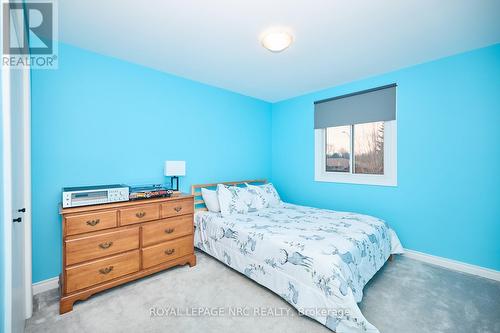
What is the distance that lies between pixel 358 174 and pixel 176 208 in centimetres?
272

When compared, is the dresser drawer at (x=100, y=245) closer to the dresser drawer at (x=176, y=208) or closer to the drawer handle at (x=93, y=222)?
the drawer handle at (x=93, y=222)

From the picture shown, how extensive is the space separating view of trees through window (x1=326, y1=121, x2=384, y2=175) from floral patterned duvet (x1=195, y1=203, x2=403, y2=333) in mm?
939

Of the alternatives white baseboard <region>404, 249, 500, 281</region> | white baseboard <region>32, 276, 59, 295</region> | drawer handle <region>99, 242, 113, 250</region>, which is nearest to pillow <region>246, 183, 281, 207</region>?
white baseboard <region>404, 249, 500, 281</region>

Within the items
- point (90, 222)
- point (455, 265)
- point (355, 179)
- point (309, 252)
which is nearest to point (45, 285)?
point (90, 222)

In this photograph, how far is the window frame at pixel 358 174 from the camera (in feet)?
9.61

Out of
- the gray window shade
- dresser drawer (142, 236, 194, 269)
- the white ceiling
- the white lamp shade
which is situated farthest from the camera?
the gray window shade

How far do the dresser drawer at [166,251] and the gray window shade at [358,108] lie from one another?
2.76 metres

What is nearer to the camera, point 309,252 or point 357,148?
point 309,252

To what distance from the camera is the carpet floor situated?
5.39 feet

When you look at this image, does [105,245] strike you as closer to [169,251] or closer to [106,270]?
[106,270]

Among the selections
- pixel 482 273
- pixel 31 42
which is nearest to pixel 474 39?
pixel 482 273

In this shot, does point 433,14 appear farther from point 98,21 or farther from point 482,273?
point 98,21

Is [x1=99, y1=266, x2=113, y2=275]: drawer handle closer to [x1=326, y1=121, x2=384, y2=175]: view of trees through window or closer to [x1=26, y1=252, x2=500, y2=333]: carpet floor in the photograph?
[x1=26, y1=252, x2=500, y2=333]: carpet floor

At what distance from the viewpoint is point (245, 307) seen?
1866 mm
